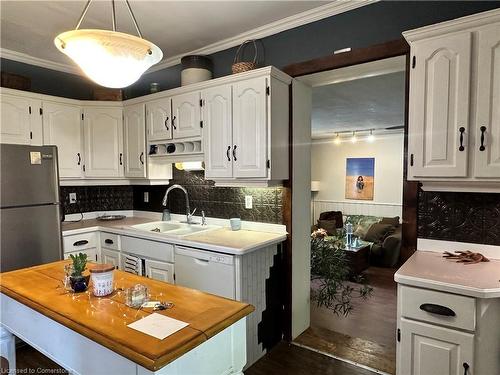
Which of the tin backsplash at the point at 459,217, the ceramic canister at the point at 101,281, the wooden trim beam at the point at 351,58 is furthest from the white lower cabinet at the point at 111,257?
the tin backsplash at the point at 459,217

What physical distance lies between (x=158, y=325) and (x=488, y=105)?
1.90 metres

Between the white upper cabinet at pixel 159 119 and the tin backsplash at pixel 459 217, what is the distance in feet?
7.40

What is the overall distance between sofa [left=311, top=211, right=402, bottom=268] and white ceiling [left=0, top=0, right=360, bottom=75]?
332cm

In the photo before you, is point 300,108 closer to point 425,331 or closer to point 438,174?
point 438,174

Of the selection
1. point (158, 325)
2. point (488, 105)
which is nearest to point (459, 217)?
point (488, 105)

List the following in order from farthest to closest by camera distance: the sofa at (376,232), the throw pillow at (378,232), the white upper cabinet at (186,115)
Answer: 1. the throw pillow at (378,232)
2. the sofa at (376,232)
3. the white upper cabinet at (186,115)

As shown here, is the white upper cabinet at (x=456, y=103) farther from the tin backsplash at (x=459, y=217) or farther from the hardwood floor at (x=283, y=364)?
the hardwood floor at (x=283, y=364)

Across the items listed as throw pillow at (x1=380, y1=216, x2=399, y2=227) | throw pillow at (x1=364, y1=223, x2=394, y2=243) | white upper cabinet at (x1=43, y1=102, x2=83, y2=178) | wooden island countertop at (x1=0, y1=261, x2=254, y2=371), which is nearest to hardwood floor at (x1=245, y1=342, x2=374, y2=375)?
wooden island countertop at (x1=0, y1=261, x2=254, y2=371)

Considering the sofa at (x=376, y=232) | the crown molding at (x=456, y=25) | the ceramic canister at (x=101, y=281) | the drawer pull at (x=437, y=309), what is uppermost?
the crown molding at (x=456, y=25)

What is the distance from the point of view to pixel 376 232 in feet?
18.9

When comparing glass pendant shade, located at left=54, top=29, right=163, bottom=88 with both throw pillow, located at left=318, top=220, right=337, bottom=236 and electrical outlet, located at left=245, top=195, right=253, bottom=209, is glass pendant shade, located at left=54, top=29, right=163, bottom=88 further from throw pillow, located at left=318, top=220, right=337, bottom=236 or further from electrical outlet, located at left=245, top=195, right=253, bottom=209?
throw pillow, located at left=318, top=220, right=337, bottom=236

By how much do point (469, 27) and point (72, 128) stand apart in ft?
11.5

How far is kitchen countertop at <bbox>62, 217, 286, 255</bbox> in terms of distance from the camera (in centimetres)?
221

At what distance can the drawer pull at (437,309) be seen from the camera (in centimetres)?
148
